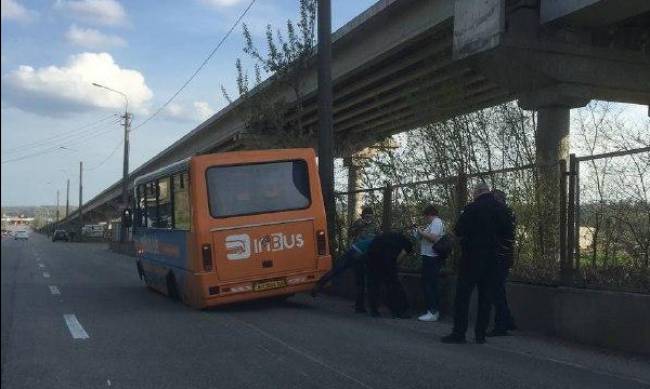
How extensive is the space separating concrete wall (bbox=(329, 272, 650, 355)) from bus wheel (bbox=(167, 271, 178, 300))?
17.8 feet

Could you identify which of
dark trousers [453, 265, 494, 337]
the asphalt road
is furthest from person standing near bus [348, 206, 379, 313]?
dark trousers [453, 265, 494, 337]

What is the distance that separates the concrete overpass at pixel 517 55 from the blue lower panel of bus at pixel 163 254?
14.5 feet

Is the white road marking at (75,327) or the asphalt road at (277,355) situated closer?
the asphalt road at (277,355)

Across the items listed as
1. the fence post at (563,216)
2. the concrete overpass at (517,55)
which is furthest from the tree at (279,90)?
the fence post at (563,216)

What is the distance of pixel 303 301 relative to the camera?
13.8 metres

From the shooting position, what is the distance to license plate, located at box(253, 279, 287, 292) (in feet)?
37.3

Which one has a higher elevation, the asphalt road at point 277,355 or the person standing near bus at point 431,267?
the person standing near bus at point 431,267

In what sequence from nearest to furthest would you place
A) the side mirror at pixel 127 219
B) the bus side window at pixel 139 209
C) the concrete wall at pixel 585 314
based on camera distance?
the concrete wall at pixel 585 314, the bus side window at pixel 139 209, the side mirror at pixel 127 219

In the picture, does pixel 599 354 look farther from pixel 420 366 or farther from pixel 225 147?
pixel 225 147

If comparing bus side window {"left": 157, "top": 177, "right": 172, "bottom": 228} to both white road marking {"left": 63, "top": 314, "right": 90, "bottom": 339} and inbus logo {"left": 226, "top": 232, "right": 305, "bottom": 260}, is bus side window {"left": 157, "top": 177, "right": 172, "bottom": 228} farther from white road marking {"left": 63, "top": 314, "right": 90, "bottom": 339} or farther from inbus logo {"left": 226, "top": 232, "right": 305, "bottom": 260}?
white road marking {"left": 63, "top": 314, "right": 90, "bottom": 339}

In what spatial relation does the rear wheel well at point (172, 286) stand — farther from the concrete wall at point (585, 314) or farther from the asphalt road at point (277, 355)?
the concrete wall at point (585, 314)

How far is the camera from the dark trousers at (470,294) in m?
8.41

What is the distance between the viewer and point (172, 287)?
13320mm

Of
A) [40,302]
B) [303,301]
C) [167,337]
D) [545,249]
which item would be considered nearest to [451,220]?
[545,249]
